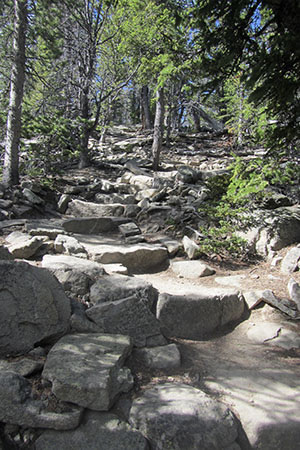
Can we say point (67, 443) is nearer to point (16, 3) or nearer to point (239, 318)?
point (239, 318)

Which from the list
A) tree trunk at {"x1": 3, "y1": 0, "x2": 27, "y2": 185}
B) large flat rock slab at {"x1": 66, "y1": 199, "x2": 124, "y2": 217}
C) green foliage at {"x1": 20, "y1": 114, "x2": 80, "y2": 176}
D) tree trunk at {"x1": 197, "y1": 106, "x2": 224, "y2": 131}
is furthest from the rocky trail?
tree trunk at {"x1": 197, "y1": 106, "x2": 224, "y2": 131}

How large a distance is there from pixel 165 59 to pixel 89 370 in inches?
198

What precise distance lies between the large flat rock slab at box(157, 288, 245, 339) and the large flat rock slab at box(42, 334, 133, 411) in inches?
45.0

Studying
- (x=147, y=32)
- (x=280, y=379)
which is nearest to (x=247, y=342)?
(x=280, y=379)

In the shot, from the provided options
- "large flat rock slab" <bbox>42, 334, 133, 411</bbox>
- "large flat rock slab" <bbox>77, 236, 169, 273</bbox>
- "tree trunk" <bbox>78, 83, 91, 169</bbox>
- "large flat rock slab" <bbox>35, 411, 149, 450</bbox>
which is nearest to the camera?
"large flat rock slab" <bbox>35, 411, 149, 450</bbox>

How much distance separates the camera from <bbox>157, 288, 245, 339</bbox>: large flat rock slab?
Answer: 4.82 m

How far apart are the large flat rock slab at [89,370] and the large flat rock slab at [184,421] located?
0.32 metres

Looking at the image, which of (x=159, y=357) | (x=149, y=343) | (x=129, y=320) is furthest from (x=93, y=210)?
(x=159, y=357)

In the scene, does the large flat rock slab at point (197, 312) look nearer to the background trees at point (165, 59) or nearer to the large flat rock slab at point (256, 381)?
the large flat rock slab at point (256, 381)

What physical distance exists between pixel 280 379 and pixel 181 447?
166 centimetres

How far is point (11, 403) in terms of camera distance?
109 inches

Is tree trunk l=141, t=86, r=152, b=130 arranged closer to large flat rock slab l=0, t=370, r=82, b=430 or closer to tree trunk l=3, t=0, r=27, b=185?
tree trunk l=3, t=0, r=27, b=185

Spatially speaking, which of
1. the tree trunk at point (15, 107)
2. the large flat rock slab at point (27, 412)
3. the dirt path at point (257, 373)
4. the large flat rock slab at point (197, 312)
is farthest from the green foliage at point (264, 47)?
the tree trunk at point (15, 107)

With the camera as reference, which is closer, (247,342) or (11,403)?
(11,403)
